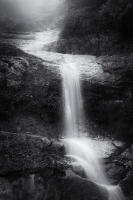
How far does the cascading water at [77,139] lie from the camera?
8846 mm

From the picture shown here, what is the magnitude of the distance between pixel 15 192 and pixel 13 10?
29007mm

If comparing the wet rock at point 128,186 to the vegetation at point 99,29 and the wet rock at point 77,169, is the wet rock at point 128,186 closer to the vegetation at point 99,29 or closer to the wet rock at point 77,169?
the wet rock at point 77,169

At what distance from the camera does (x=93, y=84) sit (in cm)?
1243

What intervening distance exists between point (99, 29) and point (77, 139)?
9.87 meters

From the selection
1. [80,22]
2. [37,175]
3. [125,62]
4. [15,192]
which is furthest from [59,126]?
[80,22]

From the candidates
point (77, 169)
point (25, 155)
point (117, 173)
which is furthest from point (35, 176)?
point (117, 173)

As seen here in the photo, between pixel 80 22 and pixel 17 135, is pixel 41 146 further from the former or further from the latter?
pixel 80 22

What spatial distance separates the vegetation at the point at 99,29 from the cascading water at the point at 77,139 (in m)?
3.48

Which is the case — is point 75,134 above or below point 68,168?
above

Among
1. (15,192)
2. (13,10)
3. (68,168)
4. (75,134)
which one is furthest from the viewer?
(13,10)

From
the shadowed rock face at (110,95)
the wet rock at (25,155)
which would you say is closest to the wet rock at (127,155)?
the shadowed rock face at (110,95)

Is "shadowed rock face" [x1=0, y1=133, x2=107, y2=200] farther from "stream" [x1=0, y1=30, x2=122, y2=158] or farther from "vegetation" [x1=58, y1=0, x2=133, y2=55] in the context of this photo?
"vegetation" [x1=58, y1=0, x2=133, y2=55]

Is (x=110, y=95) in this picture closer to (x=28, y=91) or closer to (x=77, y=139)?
(x=77, y=139)

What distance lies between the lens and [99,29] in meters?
16.4
